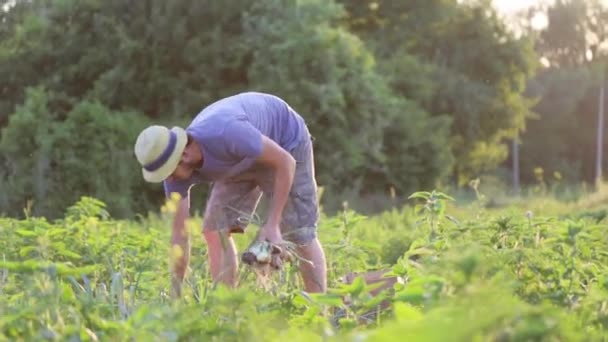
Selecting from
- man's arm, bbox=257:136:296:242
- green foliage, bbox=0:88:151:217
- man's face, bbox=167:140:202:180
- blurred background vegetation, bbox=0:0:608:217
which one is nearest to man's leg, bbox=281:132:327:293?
man's arm, bbox=257:136:296:242

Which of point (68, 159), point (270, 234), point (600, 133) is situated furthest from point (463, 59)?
point (270, 234)

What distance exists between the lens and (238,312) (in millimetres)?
3240

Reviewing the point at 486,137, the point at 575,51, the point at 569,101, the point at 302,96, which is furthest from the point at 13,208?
the point at 575,51

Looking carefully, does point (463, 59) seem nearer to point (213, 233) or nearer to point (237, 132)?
point (213, 233)

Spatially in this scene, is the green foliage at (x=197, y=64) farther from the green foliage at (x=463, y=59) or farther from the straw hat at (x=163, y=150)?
the straw hat at (x=163, y=150)

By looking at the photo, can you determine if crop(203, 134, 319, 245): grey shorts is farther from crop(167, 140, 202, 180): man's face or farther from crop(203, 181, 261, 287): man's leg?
crop(167, 140, 202, 180): man's face

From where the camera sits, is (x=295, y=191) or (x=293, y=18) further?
(x=293, y=18)

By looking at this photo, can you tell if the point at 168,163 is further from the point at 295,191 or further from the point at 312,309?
the point at 312,309

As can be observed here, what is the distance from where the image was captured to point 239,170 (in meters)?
6.22

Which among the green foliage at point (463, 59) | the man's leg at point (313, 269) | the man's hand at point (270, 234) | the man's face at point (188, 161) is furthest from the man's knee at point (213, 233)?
the green foliage at point (463, 59)

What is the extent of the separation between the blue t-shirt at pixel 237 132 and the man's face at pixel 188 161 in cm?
3

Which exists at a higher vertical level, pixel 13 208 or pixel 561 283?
pixel 561 283

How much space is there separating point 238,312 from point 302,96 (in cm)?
1887

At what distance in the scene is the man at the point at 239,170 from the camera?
19.2 ft
